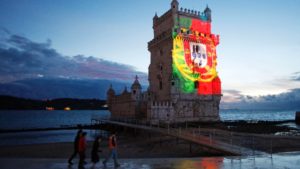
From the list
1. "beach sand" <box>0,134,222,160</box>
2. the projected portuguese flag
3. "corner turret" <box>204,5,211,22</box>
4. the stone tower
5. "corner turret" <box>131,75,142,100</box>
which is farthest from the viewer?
"corner turret" <box>204,5,211,22</box>

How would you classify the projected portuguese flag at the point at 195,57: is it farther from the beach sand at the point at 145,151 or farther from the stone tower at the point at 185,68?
the beach sand at the point at 145,151

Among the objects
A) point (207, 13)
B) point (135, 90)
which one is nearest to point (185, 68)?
point (135, 90)

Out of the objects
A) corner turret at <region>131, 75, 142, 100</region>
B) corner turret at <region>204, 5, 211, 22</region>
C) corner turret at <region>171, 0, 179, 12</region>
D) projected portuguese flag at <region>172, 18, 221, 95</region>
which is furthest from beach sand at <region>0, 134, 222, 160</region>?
corner turret at <region>204, 5, 211, 22</region>

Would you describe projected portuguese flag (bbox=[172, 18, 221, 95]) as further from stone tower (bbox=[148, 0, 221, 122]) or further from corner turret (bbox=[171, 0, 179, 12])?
corner turret (bbox=[171, 0, 179, 12])

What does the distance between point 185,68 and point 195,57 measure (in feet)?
9.87

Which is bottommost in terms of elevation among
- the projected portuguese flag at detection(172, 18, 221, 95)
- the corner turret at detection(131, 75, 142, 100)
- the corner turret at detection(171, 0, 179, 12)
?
the corner turret at detection(131, 75, 142, 100)

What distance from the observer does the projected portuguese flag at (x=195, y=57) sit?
1821 inches

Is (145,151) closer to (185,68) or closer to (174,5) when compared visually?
(185,68)

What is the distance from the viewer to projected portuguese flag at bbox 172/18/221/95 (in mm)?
46250

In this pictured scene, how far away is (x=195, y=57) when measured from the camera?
47.9m

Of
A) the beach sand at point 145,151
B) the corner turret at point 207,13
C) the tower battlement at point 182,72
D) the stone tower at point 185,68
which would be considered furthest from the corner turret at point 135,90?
the beach sand at point 145,151

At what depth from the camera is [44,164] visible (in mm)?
13500

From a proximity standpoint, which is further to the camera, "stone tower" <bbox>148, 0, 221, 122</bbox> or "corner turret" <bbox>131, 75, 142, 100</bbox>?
"corner turret" <bbox>131, 75, 142, 100</bbox>

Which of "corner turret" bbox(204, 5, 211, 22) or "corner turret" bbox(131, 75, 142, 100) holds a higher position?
"corner turret" bbox(204, 5, 211, 22)
